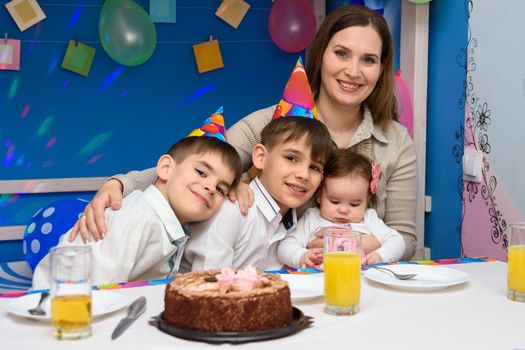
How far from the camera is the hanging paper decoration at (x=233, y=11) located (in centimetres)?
383

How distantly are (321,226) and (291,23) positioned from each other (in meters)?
1.63

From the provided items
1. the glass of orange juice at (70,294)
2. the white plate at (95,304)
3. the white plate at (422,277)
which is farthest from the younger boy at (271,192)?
the glass of orange juice at (70,294)

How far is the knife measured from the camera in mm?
1220

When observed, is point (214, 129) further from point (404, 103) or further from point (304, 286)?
point (404, 103)

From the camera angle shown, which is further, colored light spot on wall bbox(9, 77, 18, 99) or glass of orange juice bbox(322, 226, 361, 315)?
colored light spot on wall bbox(9, 77, 18, 99)

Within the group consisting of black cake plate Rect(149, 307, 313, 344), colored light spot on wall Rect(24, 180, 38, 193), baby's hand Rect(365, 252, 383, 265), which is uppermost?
colored light spot on wall Rect(24, 180, 38, 193)

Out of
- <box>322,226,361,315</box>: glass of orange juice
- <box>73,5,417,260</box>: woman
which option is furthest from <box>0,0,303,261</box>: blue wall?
<box>322,226,361,315</box>: glass of orange juice

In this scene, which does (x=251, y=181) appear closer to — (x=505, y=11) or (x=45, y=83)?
(x=505, y=11)

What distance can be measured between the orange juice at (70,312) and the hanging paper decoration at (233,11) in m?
2.85

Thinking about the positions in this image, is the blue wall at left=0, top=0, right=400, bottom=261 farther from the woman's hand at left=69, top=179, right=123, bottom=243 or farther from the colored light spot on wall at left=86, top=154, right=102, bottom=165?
the woman's hand at left=69, top=179, right=123, bottom=243

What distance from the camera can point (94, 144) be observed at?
12.1 feet

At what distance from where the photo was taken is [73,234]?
1986 millimetres

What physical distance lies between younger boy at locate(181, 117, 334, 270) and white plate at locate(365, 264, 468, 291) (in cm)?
54

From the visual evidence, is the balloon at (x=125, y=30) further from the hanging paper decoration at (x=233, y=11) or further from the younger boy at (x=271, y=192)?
the younger boy at (x=271, y=192)
